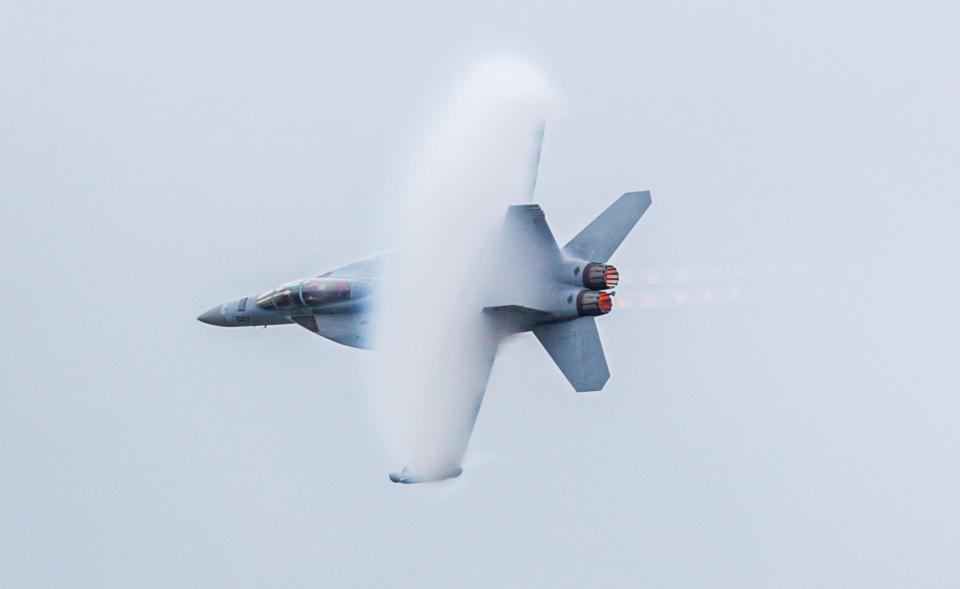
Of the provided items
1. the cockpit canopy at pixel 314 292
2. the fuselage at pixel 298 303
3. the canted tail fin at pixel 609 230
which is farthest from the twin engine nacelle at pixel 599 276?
the cockpit canopy at pixel 314 292

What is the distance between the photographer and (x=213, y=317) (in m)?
40.2

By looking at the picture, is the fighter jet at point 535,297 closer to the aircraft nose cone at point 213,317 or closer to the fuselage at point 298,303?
the fuselage at point 298,303

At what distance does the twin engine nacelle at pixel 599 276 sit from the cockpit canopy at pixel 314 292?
426cm

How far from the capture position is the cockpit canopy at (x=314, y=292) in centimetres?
3703

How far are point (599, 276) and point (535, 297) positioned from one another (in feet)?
3.75

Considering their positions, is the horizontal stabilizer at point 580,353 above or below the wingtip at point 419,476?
above

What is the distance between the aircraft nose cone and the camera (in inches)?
1576

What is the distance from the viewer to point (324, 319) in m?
37.8

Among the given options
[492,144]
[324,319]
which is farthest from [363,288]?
[492,144]

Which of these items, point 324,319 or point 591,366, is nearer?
point 591,366

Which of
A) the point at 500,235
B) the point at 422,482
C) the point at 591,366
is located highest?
the point at 500,235

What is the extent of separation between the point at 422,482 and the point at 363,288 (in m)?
3.63

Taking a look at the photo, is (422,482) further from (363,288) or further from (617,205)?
(617,205)

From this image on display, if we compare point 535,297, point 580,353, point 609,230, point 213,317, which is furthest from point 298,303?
point 609,230
